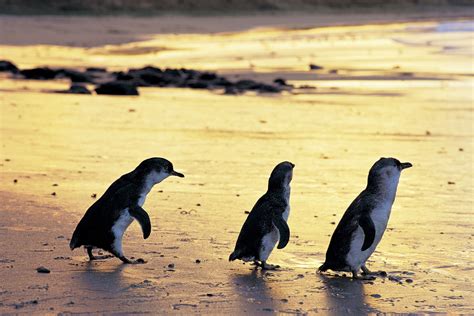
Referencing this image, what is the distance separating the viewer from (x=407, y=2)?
61.2 metres

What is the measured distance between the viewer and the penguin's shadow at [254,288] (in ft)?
21.5

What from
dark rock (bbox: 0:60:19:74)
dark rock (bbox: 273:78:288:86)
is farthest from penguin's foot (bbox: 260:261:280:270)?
dark rock (bbox: 0:60:19:74)

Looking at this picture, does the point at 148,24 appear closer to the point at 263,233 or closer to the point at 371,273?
the point at 263,233

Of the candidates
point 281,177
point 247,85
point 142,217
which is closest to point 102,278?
point 142,217

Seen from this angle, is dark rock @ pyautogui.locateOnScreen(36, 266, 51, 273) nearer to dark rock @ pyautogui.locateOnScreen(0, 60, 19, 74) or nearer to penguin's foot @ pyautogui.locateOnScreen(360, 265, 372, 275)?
penguin's foot @ pyautogui.locateOnScreen(360, 265, 372, 275)

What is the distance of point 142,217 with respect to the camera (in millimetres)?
7500

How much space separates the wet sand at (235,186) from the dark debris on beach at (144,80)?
536 mm

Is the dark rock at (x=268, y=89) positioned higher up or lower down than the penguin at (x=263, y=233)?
lower down

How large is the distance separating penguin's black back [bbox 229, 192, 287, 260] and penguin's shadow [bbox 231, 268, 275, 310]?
14cm

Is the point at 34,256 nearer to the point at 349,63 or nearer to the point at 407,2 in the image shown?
the point at 349,63

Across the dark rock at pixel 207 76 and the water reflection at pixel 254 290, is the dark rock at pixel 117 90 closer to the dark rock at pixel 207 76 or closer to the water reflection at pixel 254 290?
the dark rock at pixel 207 76

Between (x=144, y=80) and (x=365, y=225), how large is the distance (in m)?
14.4

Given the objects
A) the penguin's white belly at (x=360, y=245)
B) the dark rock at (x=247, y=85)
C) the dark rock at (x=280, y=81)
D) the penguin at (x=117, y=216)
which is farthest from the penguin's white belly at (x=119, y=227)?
the dark rock at (x=280, y=81)

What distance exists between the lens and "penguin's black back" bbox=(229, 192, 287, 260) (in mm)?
7410
